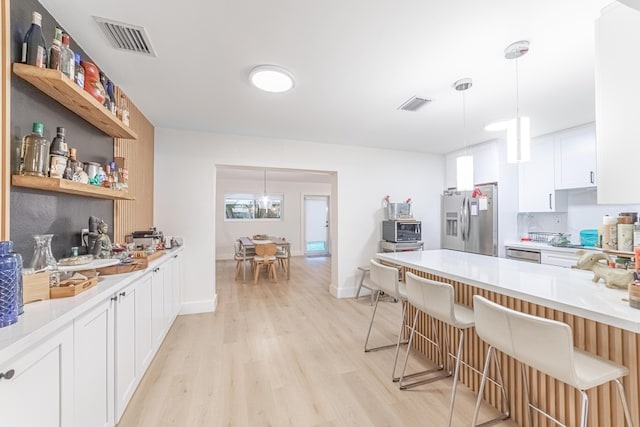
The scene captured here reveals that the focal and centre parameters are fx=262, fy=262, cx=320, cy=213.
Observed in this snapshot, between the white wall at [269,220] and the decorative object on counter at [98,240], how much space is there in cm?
566

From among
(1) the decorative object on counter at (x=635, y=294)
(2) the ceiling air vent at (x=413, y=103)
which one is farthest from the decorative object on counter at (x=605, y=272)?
(2) the ceiling air vent at (x=413, y=103)

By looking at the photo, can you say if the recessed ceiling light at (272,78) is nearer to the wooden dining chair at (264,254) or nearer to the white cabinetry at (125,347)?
the white cabinetry at (125,347)

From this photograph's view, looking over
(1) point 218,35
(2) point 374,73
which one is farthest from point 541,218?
(1) point 218,35

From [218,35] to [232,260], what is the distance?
21.5ft

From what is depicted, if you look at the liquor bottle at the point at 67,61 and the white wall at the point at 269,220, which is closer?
the liquor bottle at the point at 67,61

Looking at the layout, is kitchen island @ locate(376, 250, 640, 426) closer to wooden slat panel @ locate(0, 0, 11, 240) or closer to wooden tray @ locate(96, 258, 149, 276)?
wooden tray @ locate(96, 258, 149, 276)

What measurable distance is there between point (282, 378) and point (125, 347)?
1107 mm

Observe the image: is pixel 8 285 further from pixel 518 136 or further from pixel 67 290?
pixel 518 136

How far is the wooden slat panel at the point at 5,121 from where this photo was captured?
1.19 metres

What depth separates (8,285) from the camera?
0.93 meters

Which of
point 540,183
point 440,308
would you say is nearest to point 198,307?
point 440,308

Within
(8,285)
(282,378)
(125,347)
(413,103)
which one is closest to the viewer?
(8,285)

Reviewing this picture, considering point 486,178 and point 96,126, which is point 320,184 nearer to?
point 486,178

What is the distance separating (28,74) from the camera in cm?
126
